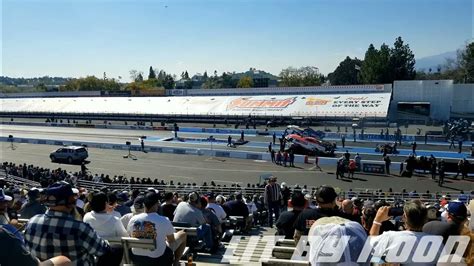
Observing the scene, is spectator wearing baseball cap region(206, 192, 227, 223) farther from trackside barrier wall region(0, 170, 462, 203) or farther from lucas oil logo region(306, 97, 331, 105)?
lucas oil logo region(306, 97, 331, 105)

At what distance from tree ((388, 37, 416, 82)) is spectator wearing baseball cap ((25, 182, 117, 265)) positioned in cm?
→ 8199

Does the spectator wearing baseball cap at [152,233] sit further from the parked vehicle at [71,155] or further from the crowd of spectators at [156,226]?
the parked vehicle at [71,155]

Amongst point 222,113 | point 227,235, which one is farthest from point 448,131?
point 227,235

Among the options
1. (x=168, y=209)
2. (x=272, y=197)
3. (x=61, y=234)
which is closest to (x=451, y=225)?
(x=61, y=234)

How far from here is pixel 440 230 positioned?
446 centimetres

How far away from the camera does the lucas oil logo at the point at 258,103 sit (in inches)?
2426

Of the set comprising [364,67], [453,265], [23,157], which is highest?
[364,67]

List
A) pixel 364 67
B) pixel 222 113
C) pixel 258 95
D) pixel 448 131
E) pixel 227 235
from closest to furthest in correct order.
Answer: pixel 227 235 < pixel 448 131 < pixel 222 113 < pixel 258 95 < pixel 364 67

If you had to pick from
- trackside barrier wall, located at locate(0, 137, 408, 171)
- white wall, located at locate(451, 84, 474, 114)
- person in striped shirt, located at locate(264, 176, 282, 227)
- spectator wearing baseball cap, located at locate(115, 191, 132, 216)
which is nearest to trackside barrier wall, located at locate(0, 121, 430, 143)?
trackside barrier wall, located at locate(0, 137, 408, 171)

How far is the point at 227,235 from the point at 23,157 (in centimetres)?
3727

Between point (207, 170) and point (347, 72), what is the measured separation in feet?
278

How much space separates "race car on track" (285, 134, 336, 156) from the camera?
114 ft

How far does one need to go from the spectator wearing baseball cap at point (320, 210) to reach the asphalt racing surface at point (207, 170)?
21.4 meters

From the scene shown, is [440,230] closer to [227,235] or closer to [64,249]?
[64,249]
